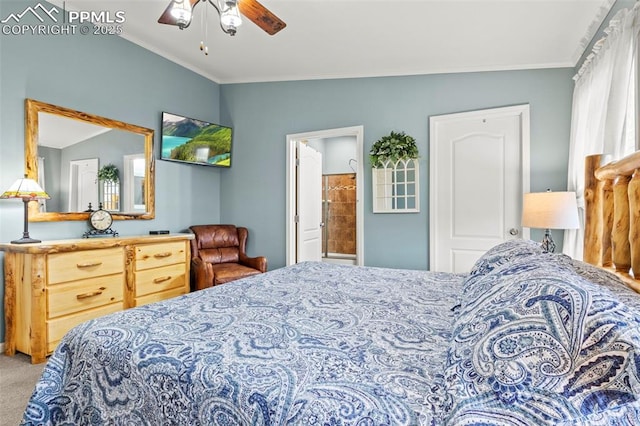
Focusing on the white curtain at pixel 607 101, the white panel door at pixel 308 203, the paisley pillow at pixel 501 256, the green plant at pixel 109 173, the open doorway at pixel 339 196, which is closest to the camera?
the paisley pillow at pixel 501 256

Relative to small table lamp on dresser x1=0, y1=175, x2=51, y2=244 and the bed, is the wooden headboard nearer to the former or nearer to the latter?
the bed

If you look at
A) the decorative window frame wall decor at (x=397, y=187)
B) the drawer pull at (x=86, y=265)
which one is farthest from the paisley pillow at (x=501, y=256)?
the drawer pull at (x=86, y=265)

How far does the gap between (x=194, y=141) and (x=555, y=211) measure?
3.87 metres

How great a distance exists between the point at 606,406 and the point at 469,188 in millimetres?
3321

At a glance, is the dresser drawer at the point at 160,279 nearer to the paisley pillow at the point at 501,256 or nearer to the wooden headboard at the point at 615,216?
the paisley pillow at the point at 501,256

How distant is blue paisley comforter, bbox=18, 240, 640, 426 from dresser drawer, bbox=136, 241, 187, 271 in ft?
6.56

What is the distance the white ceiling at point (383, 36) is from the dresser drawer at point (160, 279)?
2.40 metres

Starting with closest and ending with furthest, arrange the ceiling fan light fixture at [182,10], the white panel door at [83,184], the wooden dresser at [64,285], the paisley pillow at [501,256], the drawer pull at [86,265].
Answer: the paisley pillow at [501,256] < the ceiling fan light fixture at [182,10] < the wooden dresser at [64,285] < the drawer pull at [86,265] < the white panel door at [83,184]

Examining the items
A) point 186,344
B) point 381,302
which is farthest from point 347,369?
point 381,302

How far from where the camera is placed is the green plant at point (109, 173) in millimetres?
3312

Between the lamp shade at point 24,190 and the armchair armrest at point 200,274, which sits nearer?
Result: the lamp shade at point 24,190

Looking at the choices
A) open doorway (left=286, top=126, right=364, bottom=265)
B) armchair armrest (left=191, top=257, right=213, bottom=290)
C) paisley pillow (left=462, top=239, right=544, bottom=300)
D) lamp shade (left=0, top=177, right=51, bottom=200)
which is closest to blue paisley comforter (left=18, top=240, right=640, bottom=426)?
paisley pillow (left=462, top=239, right=544, bottom=300)

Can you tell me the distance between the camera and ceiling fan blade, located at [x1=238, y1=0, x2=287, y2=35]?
7.28 feet

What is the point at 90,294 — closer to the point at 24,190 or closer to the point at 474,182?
the point at 24,190
